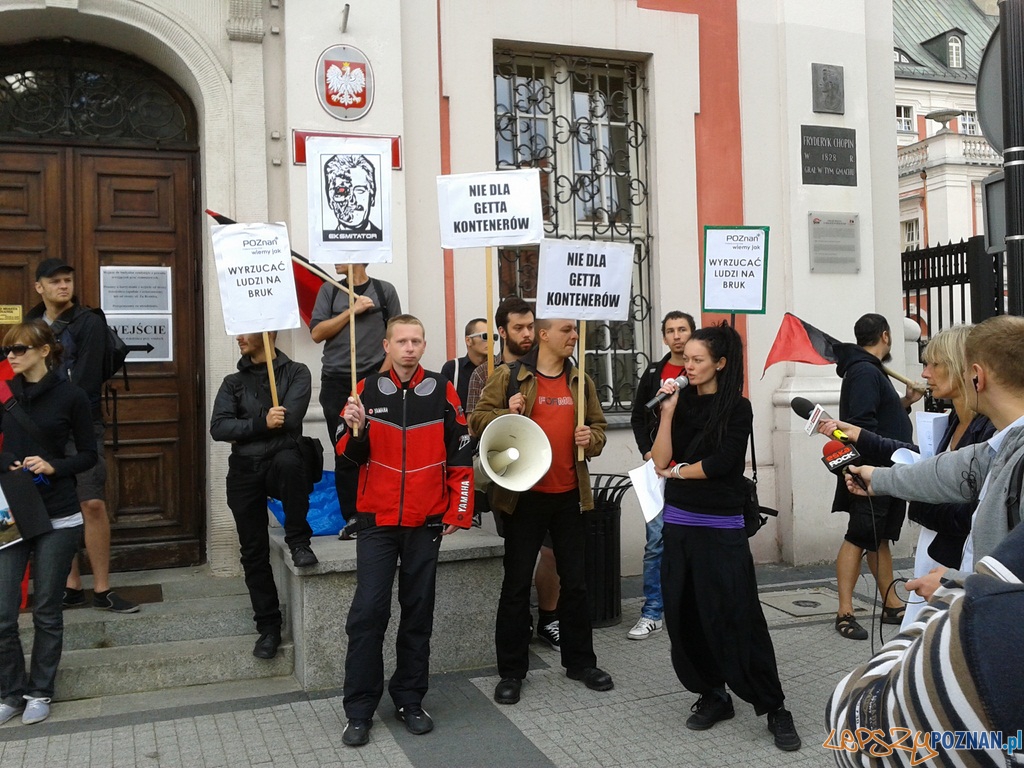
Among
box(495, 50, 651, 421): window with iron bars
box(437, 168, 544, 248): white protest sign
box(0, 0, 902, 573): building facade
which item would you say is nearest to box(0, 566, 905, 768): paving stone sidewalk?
box(0, 0, 902, 573): building facade

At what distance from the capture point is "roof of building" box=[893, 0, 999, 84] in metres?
52.0

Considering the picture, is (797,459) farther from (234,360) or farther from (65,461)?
(65,461)

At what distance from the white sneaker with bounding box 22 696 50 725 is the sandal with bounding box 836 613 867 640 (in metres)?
4.73

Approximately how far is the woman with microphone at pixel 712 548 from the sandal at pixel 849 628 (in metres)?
1.83

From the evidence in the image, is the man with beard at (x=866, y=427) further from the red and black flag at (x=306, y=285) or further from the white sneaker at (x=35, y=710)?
the white sneaker at (x=35, y=710)

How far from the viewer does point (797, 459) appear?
8203 millimetres

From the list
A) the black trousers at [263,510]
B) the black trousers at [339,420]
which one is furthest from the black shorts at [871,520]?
the black trousers at [263,510]

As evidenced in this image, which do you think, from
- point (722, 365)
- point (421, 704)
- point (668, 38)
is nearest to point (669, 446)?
point (722, 365)

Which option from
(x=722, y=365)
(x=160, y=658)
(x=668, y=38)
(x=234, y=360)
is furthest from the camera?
(x=668, y=38)

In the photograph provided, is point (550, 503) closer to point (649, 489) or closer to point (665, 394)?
point (649, 489)

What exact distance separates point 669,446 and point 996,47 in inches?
112

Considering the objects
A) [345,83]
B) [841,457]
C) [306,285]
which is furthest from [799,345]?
[345,83]

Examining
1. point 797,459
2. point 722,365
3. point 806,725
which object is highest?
point 722,365

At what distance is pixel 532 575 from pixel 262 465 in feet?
5.40
